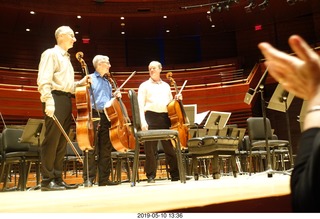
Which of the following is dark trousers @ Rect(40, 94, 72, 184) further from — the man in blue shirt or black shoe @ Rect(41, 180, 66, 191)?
the man in blue shirt

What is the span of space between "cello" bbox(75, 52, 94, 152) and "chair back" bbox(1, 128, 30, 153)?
140cm

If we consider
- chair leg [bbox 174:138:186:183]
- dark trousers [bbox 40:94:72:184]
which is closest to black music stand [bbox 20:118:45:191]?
dark trousers [bbox 40:94:72:184]

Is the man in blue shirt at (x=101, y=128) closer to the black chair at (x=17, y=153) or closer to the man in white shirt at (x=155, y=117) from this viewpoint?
the man in white shirt at (x=155, y=117)

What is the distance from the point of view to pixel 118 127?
412 centimetres

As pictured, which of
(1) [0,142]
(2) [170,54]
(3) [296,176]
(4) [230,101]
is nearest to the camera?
(3) [296,176]

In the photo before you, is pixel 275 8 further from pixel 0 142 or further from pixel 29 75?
pixel 0 142

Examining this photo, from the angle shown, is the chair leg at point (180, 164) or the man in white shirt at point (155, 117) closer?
the chair leg at point (180, 164)

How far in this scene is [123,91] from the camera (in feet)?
35.9

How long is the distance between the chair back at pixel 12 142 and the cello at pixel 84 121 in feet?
4.60

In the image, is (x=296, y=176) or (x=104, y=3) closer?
(x=296, y=176)

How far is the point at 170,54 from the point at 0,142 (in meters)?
9.63

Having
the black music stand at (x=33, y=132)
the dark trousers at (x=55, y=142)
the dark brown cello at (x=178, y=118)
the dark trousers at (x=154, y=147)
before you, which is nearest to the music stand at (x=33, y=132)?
Answer: the black music stand at (x=33, y=132)

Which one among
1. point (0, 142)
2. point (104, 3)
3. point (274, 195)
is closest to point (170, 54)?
point (104, 3)

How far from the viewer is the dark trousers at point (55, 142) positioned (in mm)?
3523
